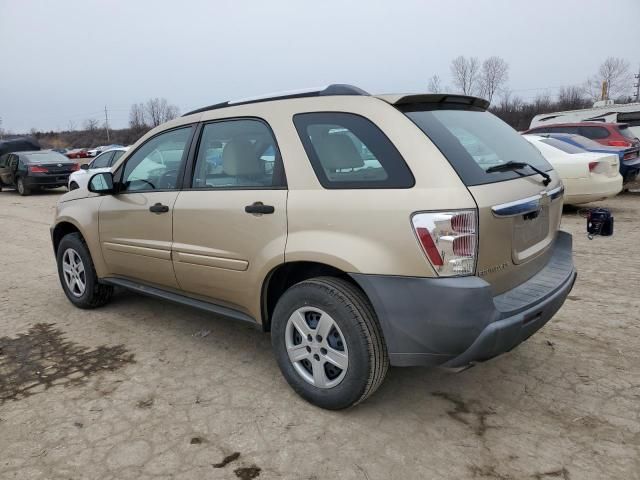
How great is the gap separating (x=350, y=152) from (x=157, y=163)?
185cm

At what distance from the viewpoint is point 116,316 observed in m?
4.60

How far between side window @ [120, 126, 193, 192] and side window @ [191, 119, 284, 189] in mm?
234

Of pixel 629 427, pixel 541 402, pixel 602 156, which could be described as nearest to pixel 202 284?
pixel 541 402

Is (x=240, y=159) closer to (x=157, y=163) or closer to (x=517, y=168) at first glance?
(x=157, y=163)

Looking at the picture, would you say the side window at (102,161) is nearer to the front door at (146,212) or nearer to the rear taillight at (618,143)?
the front door at (146,212)

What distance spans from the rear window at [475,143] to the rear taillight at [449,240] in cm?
22

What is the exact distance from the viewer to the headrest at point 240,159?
3.24 metres

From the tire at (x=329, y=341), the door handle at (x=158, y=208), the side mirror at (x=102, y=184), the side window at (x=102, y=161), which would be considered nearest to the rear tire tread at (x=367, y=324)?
Answer: the tire at (x=329, y=341)

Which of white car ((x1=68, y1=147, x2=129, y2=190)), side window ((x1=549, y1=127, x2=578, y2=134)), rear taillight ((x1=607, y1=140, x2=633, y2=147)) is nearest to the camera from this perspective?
rear taillight ((x1=607, y1=140, x2=633, y2=147))

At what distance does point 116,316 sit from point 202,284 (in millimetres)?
1553

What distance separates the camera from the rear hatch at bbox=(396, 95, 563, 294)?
2.50 metres

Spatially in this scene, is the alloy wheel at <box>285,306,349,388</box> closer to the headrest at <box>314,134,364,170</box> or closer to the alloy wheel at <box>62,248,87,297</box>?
the headrest at <box>314,134,364,170</box>

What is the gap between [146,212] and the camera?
12.6ft

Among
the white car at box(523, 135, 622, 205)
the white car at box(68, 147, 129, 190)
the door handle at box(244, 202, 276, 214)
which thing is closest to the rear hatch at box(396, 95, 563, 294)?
the door handle at box(244, 202, 276, 214)
